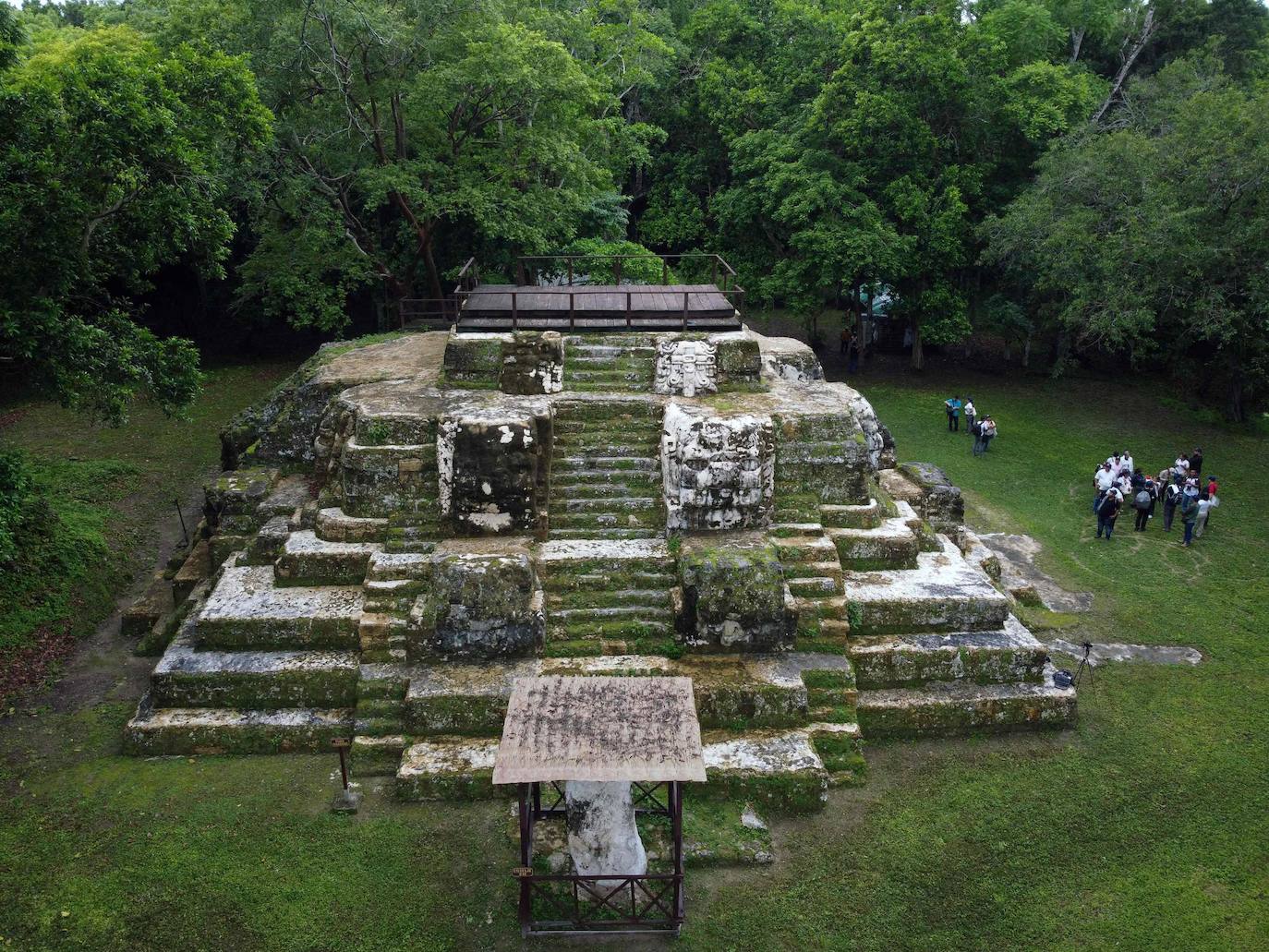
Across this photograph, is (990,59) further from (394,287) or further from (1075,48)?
(394,287)

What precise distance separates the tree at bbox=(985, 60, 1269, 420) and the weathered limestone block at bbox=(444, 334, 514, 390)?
38.4 feet

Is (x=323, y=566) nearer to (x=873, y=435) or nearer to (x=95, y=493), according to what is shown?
(x=873, y=435)

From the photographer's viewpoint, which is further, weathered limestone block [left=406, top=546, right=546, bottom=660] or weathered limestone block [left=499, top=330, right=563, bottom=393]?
weathered limestone block [left=499, top=330, right=563, bottom=393]

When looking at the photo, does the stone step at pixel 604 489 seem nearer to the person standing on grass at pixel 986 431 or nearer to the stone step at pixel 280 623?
the stone step at pixel 280 623

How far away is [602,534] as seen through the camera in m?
10.6

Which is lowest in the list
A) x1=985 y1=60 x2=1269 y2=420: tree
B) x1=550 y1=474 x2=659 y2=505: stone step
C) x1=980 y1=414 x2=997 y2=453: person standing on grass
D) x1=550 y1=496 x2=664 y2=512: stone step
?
x1=980 y1=414 x2=997 y2=453: person standing on grass

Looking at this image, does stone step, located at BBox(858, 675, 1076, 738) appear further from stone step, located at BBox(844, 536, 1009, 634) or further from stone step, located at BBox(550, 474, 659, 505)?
stone step, located at BBox(550, 474, 659, 505)

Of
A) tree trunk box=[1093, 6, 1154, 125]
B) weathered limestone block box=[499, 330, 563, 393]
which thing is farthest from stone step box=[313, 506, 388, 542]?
tree trunk box=[1093, 6, 1154, 125]

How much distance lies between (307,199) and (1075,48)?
19.7m

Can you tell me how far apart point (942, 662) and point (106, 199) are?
987 centimetres

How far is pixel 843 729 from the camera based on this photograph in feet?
29.7

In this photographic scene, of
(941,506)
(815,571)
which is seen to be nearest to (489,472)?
(815,571)

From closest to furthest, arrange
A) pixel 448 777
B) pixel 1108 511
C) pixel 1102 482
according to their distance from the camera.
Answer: pixel 448 777
pixel 1108 511
pixel 1102 482

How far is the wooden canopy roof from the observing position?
670cm
